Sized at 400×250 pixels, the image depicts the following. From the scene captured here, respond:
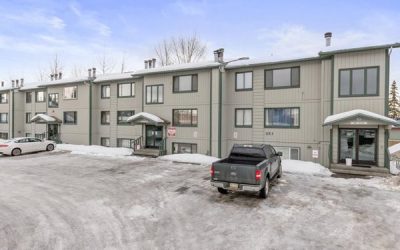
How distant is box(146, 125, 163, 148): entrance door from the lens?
22.8m

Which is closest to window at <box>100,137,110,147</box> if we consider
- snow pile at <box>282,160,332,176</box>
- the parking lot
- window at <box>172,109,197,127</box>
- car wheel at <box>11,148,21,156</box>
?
car wheel at <box>11,148,21,156</box>

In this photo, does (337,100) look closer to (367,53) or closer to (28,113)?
(367,53)

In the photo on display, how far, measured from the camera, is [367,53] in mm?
15398

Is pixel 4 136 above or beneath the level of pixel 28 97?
beneath

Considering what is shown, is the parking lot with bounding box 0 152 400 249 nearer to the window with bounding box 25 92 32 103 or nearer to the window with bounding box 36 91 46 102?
the window with bounding box 36 91 46 102

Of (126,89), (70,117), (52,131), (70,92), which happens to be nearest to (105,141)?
(70,117)

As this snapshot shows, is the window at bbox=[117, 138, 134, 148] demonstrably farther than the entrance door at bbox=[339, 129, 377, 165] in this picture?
Yes

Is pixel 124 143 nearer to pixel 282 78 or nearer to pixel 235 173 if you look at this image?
pixel 282 78

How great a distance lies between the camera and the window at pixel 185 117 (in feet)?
69.5

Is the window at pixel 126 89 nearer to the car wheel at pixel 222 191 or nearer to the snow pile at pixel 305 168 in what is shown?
the snow pile at pixel 305 168

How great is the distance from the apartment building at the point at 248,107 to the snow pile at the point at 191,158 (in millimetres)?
A: 889

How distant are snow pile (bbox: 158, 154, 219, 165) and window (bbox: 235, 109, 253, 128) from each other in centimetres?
350

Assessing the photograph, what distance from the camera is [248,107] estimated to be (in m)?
19.8

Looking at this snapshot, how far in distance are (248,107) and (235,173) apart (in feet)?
35.0
